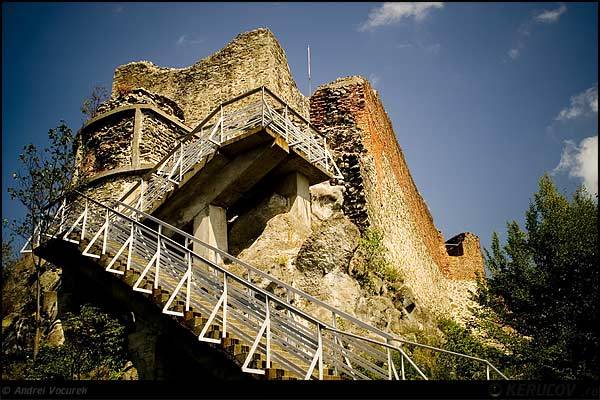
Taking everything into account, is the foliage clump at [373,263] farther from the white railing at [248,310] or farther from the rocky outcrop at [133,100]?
the rocky outcrop at [133,100]

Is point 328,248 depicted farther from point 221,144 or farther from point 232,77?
point 232,77

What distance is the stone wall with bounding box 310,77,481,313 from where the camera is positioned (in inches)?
613

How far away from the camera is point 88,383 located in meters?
5.33

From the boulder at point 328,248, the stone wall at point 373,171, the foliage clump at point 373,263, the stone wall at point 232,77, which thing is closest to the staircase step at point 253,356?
A: the boulder at point 328,248

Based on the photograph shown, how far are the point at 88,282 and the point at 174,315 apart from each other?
13.2ft

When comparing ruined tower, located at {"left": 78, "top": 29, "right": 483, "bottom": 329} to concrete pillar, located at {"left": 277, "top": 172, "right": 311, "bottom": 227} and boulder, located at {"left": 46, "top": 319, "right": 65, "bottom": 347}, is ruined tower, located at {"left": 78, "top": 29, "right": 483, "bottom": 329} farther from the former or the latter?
boulder, located at {"left": 46, "top": 319, "right": 65, "bottom": 347}

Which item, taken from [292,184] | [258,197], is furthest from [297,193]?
[258,197]

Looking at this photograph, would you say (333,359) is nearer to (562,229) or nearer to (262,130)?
(262,130)

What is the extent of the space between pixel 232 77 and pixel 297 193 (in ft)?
29.2

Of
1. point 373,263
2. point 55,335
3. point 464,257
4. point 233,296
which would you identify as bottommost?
point 55,335

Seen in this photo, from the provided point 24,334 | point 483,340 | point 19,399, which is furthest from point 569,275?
point 24,334

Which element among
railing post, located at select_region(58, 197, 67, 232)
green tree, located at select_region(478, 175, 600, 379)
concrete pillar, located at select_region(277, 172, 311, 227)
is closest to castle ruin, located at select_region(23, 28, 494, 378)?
concrete pillar, located at select_region(277, 172, 311, 227)

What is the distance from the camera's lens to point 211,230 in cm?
1183

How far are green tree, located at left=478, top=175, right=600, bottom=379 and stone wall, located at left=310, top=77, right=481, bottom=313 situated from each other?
7.73ft
